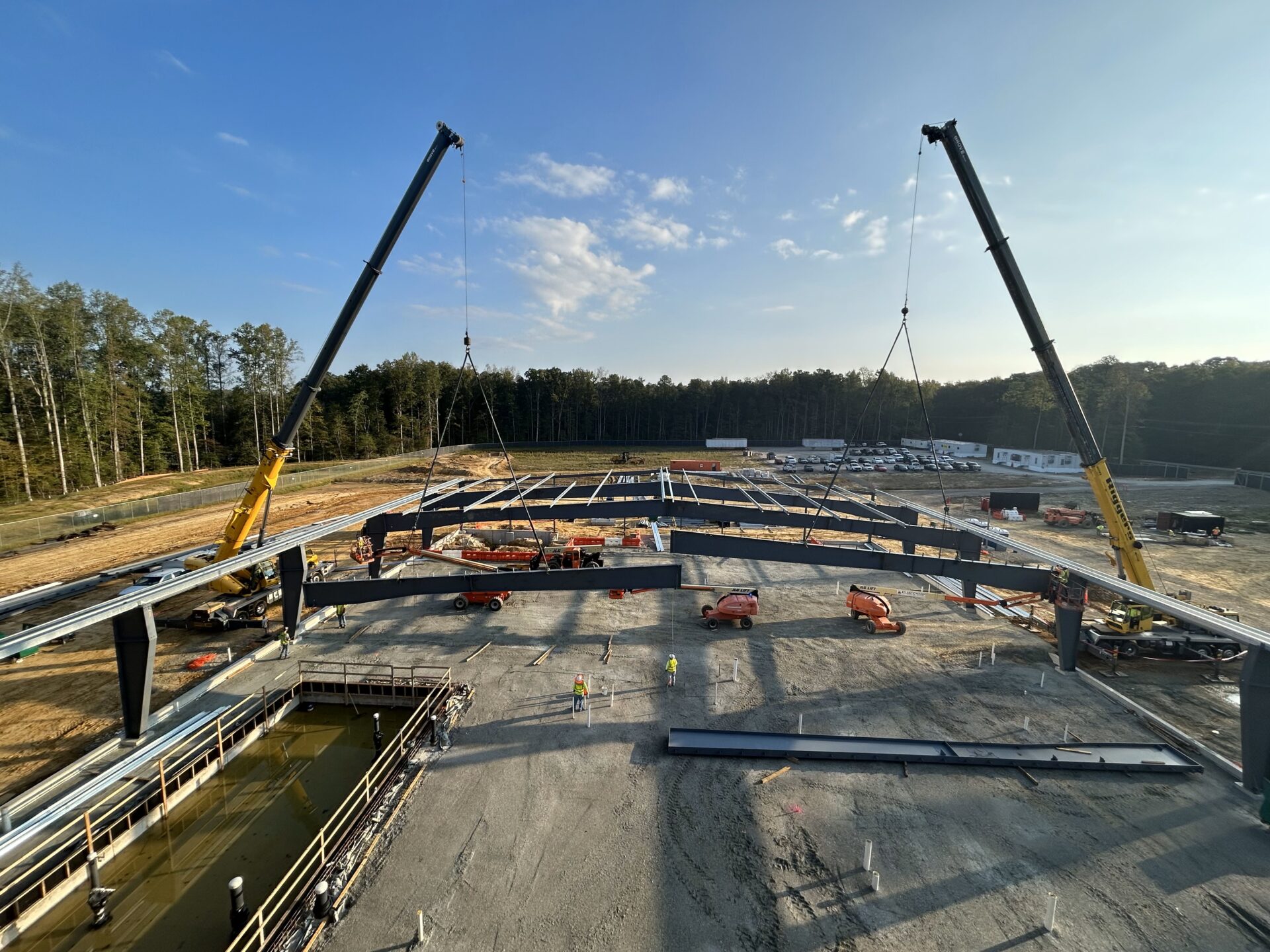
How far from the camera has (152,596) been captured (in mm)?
10508

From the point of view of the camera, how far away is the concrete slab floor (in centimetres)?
727

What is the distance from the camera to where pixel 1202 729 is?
12406 millimetres

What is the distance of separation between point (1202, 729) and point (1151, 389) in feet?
308

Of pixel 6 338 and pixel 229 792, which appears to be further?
pixel 6 338

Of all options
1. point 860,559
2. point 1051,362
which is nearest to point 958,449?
point 1051,362

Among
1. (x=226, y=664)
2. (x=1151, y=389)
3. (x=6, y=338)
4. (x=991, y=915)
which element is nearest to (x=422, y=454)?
(x=6, y=338)

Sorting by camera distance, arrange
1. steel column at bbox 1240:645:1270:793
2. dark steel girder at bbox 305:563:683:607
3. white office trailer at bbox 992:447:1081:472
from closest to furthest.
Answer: steel column at bbox 1240:645:1270:793 < dark steel girder at bbox 305:563:683:607 < white office trailer at bbox 992:447:1081:472

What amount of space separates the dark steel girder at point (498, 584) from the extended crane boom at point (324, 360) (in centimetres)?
412

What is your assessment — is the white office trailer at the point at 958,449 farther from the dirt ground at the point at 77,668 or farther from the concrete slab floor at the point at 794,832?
Result: the dirt ground at the point at 77,668

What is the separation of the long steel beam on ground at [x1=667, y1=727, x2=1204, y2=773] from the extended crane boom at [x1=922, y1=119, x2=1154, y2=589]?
7535 millimetres

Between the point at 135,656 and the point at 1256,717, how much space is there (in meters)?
23.5

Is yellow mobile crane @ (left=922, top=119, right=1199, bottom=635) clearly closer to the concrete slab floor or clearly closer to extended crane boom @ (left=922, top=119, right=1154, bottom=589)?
extended crane boom @ (left=922, top=119, right=1154, bottom=589)

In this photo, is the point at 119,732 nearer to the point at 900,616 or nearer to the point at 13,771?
the point at 13,771

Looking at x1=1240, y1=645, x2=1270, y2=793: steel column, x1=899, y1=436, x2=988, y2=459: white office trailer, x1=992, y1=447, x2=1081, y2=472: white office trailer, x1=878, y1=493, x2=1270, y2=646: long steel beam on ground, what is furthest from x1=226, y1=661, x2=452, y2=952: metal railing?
x1=899, y1=436, x2=988, y2=459: white office trailer
